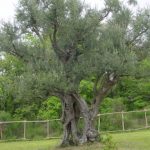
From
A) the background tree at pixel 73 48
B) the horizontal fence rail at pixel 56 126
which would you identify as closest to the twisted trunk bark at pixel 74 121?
the background tree at pixel 73 48

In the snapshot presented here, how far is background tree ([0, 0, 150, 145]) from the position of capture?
19.7 meters

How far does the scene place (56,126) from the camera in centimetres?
2988

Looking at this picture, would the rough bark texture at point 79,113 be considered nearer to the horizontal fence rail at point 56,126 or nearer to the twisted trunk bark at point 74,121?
the twisted trunk bark at point 74,121

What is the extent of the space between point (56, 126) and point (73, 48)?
1023cm

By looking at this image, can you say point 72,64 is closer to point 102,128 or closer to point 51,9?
point 51,9

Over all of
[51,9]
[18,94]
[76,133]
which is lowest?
[76,133]

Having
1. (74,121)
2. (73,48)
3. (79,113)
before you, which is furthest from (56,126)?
(73,48)

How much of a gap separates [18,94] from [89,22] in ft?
13.5

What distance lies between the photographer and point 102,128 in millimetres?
30422

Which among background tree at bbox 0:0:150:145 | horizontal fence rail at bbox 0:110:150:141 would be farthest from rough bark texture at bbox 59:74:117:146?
horizontal fence rail at bbox 0:110:150:141

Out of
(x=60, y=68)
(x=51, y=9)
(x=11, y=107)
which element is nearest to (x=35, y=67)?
(x=60, y=68)

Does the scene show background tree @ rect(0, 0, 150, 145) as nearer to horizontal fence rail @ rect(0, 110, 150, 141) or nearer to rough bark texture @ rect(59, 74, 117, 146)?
rough bark texture @ rect(59, 74, 117, 146)

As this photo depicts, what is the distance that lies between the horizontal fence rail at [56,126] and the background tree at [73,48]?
783cm

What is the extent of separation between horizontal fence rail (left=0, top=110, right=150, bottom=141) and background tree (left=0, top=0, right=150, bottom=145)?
7.83m
